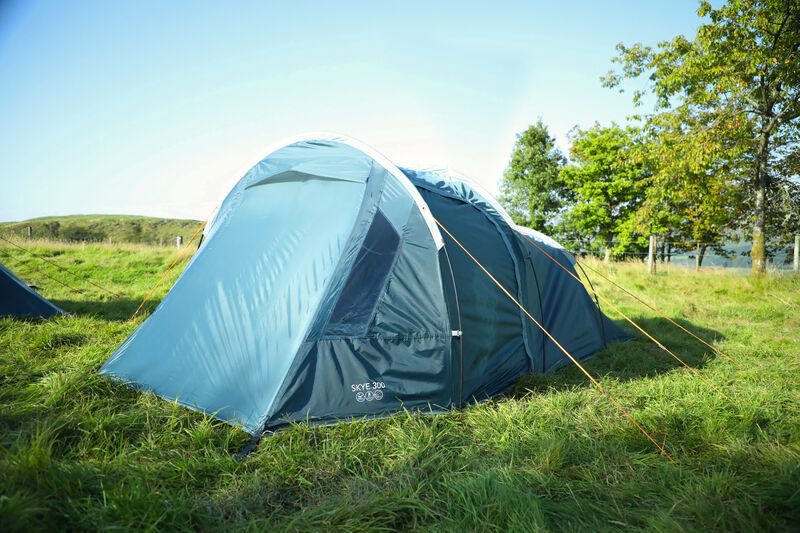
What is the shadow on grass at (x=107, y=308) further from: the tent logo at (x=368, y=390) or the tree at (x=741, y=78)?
the tree at (x=741, y=78)

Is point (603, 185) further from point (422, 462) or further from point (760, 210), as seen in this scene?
point (422, 462)

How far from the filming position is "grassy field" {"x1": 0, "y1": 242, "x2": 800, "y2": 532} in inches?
76.8

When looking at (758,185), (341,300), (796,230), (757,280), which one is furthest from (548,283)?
(796,230)

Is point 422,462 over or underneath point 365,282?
underneath

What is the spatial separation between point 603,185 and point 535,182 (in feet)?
12.0

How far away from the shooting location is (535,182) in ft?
79.0

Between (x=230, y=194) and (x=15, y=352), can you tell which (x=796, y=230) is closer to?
(x=230, y=194)

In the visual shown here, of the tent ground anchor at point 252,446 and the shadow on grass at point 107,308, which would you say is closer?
the tent ground anchor at point 252,446

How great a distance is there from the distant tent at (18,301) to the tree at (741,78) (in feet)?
45.8

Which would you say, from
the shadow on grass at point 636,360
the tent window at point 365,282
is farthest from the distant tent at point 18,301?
the shadow on grass at point 636,360

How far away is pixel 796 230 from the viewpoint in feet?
55.9

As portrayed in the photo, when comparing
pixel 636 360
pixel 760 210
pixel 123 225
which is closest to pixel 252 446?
pixel 636 360

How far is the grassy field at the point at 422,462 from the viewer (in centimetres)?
195

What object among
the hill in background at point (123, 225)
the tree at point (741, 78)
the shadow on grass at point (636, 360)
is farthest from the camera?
the hill in background at point (123, 225)
